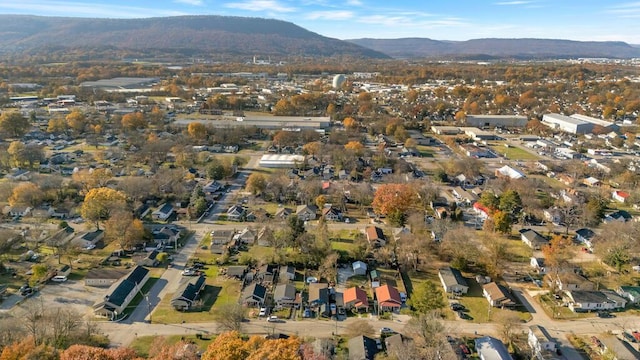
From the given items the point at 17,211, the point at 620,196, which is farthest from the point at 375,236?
the point at 17,211

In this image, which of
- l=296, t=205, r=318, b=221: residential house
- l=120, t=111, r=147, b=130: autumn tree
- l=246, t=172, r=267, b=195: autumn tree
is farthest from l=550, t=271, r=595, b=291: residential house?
l=120, t=111, r=147, b=130: autumn tree

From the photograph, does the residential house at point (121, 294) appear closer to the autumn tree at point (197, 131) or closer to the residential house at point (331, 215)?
the residential house at point (331, 215)

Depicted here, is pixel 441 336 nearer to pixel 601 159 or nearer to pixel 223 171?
pixel 223 171

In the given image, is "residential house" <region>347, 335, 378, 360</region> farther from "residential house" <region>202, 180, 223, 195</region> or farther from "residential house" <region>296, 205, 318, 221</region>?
"residential house" <region>202, 180, 223, 195</region>

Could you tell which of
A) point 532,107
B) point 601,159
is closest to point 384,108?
point 532,107

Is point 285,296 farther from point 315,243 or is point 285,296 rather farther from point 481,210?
point 481,210

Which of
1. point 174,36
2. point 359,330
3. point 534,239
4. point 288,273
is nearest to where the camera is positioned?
point 359,330

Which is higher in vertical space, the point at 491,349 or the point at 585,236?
the point at 585,236
